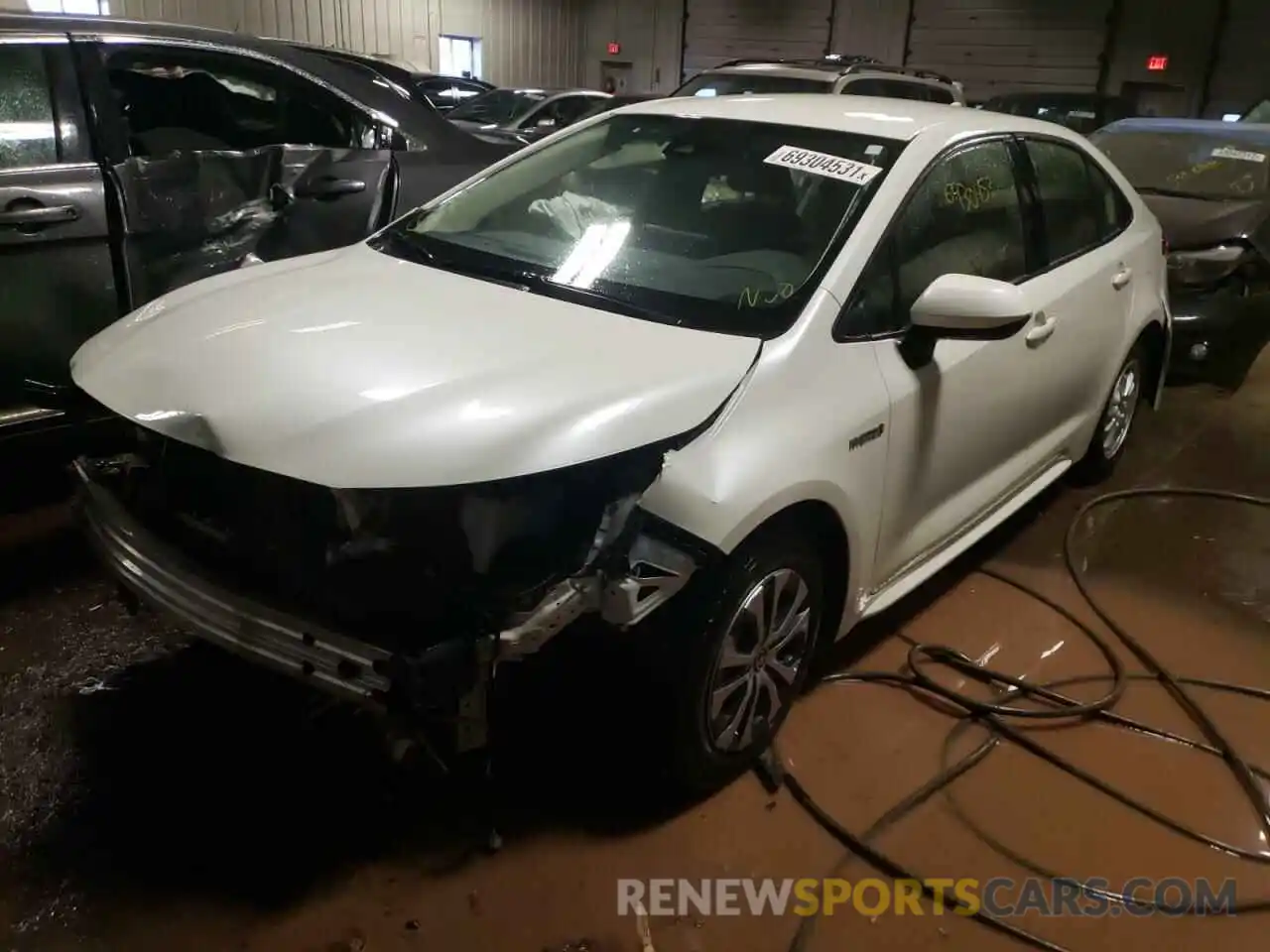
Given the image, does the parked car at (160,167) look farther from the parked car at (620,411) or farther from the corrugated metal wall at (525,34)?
the corrugated metal wall at (525,34)

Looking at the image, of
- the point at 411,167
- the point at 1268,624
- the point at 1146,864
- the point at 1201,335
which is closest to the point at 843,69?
the point at 1201,335

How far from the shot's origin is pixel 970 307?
2180 mm

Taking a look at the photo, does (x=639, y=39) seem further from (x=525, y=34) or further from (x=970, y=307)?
(x=970, y=307)

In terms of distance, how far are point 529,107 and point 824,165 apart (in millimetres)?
8072

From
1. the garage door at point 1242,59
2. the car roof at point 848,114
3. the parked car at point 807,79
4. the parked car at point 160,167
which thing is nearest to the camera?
the car roof at point 848,114

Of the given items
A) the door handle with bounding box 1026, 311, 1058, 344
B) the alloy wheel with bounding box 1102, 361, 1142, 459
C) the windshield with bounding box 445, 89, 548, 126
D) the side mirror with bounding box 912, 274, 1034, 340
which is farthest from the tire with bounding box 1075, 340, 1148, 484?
the windshield with bounding box 445, 89, 548, 126

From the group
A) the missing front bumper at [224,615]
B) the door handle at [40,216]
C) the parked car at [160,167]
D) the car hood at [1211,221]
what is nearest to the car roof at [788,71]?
the car hood at [1211,221]

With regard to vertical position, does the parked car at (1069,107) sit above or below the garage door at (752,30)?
below

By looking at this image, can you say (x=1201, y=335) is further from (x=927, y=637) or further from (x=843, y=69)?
(x=843, y=69)

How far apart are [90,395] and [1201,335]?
4.93 meters

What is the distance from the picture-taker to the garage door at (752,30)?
15695mm

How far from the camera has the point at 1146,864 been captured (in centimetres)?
218

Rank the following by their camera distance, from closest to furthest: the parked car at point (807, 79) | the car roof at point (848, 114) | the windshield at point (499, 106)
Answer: the car roof at point (848, 114) → the parked car at point (807, 79) → the windshield at point (499, 106)

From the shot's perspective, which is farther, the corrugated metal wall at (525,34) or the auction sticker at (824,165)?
the corrugated metal wall at (525,34)
